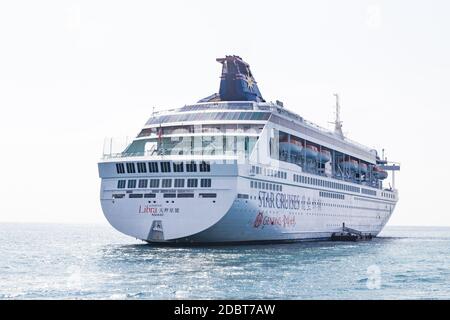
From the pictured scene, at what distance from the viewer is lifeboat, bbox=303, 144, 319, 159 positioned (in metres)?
64.7

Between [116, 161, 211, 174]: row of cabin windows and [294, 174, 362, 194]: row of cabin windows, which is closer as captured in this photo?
[116, 161, 211, 174]: row of cabin windows

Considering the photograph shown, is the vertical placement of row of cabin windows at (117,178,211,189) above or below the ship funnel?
below

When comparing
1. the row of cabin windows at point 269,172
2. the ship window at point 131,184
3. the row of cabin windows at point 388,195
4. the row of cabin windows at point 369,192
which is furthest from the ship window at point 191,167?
the row of cabin windows at point 388,195

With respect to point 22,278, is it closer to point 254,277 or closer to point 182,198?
point 254,277

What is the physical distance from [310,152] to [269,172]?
1451 centimetres

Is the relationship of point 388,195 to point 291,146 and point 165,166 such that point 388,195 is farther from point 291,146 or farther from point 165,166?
point 165,166

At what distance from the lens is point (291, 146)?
6034cm

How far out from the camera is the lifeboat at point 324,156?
225ft

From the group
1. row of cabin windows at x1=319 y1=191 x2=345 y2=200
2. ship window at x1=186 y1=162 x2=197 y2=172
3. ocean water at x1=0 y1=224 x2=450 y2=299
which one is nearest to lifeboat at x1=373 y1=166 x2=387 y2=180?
row of cabin windows at x1=319 y1=191 x2=345 y2=200

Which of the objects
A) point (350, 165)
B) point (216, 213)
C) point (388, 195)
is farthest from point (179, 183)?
point (388, 195)

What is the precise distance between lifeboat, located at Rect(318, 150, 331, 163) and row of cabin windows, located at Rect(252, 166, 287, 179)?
14248 mm

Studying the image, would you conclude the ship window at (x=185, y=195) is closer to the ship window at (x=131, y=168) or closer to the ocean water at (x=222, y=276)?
the ocean water at (x=222, y=276)

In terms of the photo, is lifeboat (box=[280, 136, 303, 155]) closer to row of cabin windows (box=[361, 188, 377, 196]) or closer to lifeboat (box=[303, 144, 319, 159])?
lifeboat (box=[303, 144, 319, 159])
